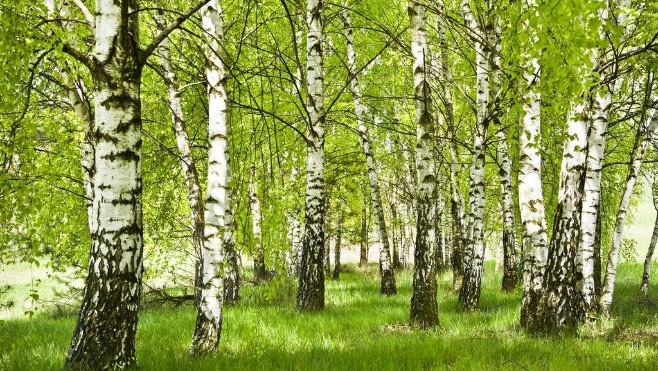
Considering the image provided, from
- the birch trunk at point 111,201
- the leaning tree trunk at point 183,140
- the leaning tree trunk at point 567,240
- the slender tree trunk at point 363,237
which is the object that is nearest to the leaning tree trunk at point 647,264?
the leaning tree trunk at point 567,240

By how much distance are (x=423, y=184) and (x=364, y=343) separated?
7.62 ft

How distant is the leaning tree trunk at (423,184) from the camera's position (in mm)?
6492

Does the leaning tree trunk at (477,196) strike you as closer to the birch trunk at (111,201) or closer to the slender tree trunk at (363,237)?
the birch trunk at (111,201)

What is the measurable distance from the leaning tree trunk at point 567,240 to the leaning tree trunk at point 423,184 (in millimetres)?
1478

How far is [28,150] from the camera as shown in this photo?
13.4 feet

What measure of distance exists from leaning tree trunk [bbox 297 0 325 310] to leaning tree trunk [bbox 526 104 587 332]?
359 cm

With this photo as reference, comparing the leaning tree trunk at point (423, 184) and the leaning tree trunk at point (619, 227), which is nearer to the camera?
the leaning tree trunk at point (423, 184)

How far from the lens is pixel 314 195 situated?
8016 mm

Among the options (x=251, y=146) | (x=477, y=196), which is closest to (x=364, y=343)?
(x=251, y=146)

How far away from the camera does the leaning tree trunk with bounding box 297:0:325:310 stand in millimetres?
7867

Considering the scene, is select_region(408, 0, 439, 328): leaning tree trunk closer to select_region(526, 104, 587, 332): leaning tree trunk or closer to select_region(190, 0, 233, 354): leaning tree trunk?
select_region(526, 104, 587, 332): leaning tree trunk

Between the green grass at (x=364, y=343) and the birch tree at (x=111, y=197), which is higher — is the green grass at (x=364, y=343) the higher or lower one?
the lower one

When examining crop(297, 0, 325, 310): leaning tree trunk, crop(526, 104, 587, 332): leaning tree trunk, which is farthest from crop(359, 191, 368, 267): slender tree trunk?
crop(526, 104, 587, 332): leaning tree trunk

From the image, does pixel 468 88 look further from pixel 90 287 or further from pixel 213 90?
pixel 90 287
